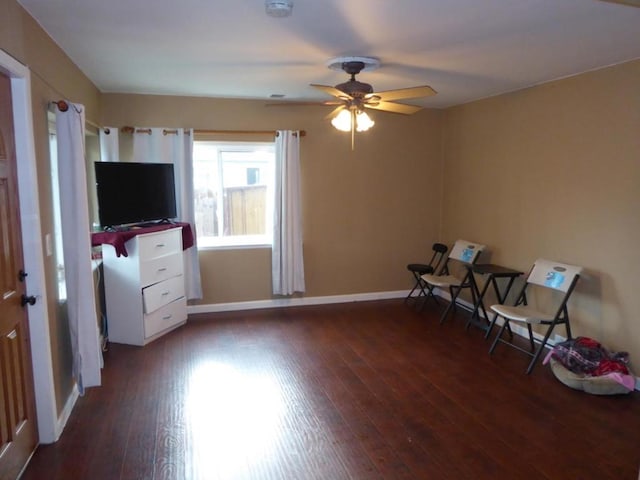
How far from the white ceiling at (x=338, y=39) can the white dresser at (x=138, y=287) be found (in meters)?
1.45

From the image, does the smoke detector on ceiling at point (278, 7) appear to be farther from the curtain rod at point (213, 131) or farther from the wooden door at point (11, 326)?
the curtain rod at point (213, 131)

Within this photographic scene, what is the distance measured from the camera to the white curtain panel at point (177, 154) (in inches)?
177

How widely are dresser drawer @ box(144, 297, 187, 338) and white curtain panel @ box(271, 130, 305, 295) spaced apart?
1.04 meters

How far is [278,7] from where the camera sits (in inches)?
81.7

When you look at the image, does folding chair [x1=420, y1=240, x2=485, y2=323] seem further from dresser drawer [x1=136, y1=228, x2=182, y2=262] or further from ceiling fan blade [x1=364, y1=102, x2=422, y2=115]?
dresser drawer [x1=136, y1=228, x2=182, y2=262]

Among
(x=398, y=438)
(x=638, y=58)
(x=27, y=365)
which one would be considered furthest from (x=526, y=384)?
(x=27, y=365)

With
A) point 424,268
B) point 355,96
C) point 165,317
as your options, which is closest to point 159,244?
point 165,317

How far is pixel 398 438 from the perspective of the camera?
2.62 metres

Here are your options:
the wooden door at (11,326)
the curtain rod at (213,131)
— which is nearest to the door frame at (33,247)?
the wooden door at (11,326)

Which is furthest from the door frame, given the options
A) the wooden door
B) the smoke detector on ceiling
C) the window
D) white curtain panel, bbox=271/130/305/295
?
white curtain panel, bbox=271/130/305/295

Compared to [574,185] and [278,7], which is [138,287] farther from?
[574,185]

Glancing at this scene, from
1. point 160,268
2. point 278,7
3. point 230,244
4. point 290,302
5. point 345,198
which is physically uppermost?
point 278,7

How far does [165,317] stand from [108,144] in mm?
1739

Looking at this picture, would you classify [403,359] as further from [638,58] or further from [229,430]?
[638,58]
